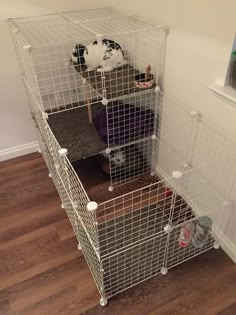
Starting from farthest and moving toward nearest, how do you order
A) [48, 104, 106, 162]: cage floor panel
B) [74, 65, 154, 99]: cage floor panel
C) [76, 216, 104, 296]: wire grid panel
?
[48, 104, 106, 162]: cage floor panel → [74, 65, 154, 99]: cage floor panel → [76, 216, 104, 296]: wire grid panel

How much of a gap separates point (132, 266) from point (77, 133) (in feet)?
3.29

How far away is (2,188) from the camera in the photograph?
7.16 feet

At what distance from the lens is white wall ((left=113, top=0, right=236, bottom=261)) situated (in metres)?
1.28

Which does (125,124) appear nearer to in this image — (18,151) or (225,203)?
(225,203)

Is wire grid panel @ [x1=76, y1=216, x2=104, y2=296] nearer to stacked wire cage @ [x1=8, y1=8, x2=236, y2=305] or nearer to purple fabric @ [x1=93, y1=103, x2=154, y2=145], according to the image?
stacked wire cage @ [x1=8, y1=8, x2=236, y2=305]

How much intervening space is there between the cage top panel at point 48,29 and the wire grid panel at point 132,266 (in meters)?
1.51

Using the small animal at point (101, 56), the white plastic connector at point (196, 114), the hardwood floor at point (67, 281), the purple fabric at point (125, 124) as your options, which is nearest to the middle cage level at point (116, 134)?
the purple fabric at point (125, 124)

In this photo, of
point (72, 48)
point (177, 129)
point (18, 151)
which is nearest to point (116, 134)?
point (177, 129)

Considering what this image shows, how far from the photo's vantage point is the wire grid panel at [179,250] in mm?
1642

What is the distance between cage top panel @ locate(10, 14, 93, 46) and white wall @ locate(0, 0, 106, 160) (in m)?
0.05

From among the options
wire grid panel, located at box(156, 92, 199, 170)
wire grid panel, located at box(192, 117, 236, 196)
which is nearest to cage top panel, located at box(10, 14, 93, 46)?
wire grid panel, located at box(156, 92, 199, 170)

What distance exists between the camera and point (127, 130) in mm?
1955

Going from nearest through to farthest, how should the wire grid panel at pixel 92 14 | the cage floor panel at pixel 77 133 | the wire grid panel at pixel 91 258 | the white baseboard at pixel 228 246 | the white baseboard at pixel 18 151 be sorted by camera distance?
the wire grid panel at pixel 91 258 → the white baseboard at pixel 228 246 → the cage floor panel at pixel 77 133 → the wire grid panel at pixel 92 14 → the white baseboard at pixel 18 151

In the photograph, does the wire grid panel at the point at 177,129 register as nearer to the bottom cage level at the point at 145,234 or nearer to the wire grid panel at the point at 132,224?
the bottom cage level at the point at 145,234
